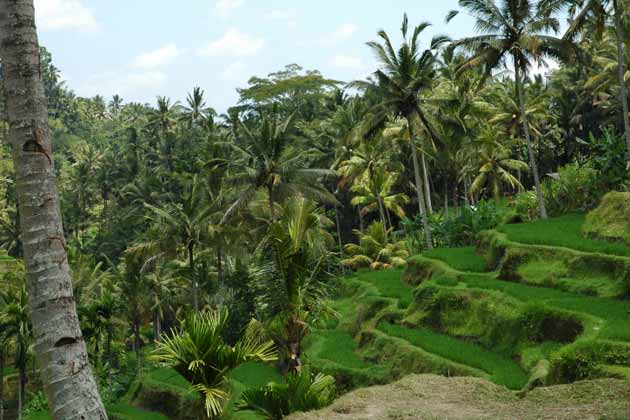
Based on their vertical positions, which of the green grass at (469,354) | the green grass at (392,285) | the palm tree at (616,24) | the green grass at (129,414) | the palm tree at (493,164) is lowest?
the green grass at (129,414)

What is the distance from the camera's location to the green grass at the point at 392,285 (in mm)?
24922

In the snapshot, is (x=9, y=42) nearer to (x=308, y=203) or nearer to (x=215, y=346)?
(x=215, y=346)

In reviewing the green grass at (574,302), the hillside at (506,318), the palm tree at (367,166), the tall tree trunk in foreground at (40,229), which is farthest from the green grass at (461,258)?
the tall tree trunk in foreground at (40,229)

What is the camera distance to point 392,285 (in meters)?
28.5

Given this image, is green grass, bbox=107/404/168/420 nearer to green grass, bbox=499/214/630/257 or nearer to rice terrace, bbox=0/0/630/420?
rice terrace, bbox=0/0/630/420

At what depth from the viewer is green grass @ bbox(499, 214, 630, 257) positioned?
743 inches

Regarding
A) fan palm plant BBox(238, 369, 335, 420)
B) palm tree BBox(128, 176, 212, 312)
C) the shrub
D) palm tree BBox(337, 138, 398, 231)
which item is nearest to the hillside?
the shrub

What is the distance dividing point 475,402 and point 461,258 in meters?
16.6

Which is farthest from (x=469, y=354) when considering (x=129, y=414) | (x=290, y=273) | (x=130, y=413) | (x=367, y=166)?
(x=367, y=166)

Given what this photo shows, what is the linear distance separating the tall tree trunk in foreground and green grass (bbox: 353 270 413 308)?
2024 cm

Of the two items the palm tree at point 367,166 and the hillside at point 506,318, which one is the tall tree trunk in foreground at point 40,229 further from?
the palm tree at point 367,166

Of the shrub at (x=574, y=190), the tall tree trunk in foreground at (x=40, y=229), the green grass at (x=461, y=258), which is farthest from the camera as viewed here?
the shrub at (x=574, y=190)

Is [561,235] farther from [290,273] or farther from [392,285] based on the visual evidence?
[290,273]

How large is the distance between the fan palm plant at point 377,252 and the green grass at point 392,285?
5597 mm
